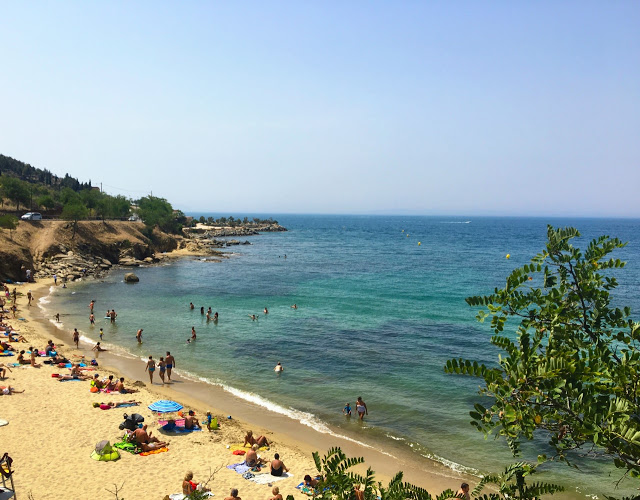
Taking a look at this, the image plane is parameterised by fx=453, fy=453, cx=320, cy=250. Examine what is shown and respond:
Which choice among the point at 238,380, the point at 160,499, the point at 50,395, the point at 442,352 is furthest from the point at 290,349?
the point at 160,499

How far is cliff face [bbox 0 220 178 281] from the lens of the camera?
48312mm

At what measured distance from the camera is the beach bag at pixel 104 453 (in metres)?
15.4

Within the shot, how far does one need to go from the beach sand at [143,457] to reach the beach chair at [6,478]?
1.13ft

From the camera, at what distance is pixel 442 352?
28547mm

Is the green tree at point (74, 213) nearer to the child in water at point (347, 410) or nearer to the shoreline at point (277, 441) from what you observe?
the shoreline at point (277, 441)

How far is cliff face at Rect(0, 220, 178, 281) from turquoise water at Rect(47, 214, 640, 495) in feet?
18.5

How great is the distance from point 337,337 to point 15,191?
59.1m

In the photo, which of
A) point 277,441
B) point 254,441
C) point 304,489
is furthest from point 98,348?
point 304,489

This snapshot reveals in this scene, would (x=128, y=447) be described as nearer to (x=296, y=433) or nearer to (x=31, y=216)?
(x=296, y=433)

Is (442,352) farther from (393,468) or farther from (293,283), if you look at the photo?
(293,283)

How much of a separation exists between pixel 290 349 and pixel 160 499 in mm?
16339

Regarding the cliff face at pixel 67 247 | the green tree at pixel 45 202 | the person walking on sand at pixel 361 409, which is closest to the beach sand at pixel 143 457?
the person walking on sand at pixel 361 409

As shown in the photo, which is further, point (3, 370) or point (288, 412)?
point (3, 370)

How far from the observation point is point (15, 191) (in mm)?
66312
